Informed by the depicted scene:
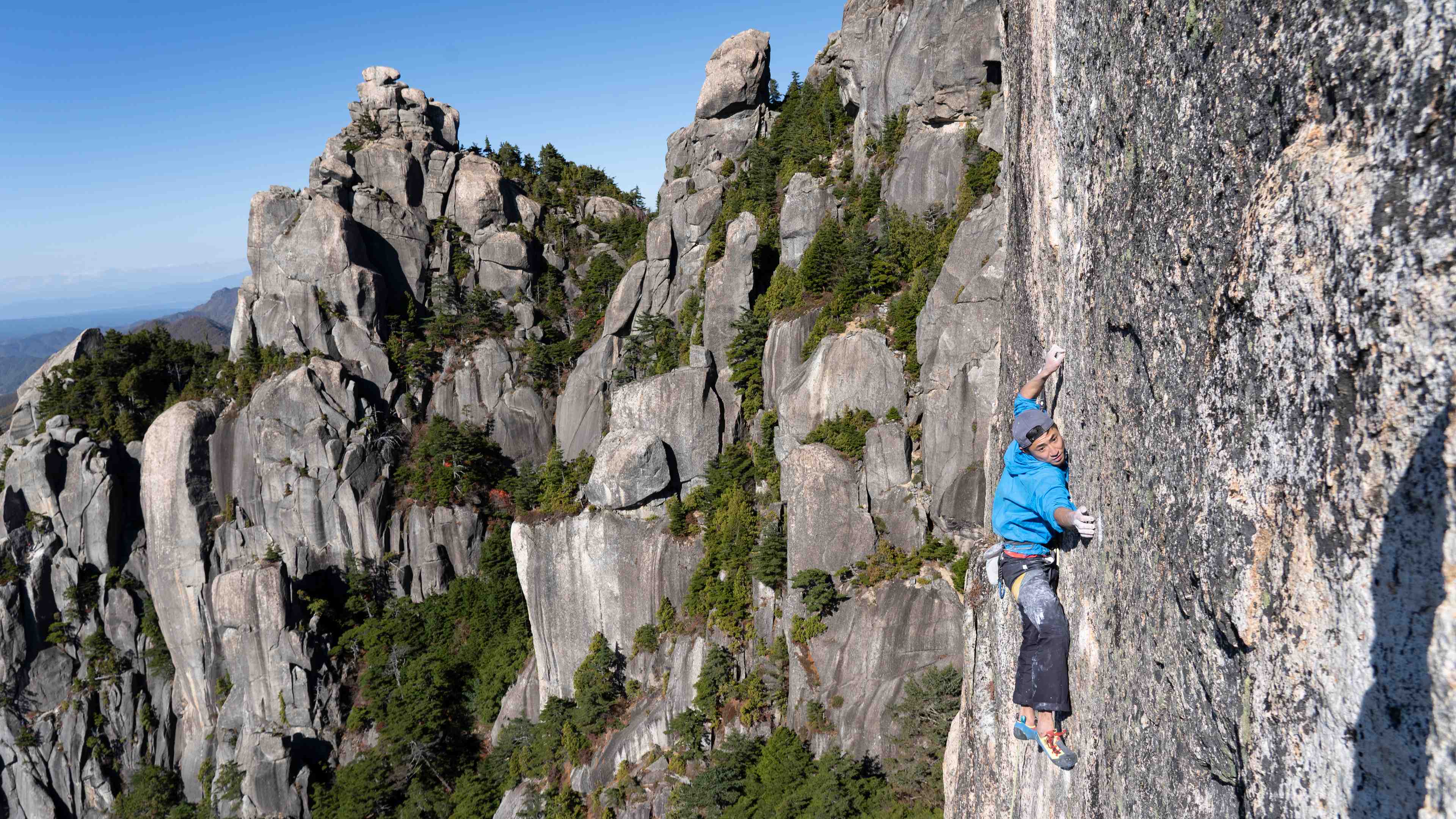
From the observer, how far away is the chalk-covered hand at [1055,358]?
5293 millimetres

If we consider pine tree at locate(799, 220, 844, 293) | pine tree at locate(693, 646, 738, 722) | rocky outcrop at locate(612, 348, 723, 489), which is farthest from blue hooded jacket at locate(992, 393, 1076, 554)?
rocky outcrop at locate(612, 348, 723, 489)

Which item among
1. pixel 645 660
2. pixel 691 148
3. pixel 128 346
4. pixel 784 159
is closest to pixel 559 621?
pixel 645 660

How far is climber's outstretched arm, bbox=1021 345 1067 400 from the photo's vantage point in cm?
530

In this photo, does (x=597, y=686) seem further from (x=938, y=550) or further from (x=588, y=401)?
(x=938, y=550)

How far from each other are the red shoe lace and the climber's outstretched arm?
2.56 metres

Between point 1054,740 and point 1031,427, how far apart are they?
2.20m

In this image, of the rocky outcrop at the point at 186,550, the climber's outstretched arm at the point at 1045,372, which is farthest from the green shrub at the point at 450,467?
the climber's outstretched arm at the point at 1045,372

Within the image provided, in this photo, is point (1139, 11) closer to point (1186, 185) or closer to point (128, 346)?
point (1186, 185)

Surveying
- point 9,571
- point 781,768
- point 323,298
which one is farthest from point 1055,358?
point 9,571

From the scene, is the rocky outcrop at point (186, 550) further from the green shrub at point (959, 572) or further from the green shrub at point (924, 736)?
the green shrub at point (959, 572)

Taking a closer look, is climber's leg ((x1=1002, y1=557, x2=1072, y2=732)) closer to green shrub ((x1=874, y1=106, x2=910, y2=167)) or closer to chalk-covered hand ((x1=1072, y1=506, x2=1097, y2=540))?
chalk-covered hand ((x1=1072, y1=506, x2=1097, y2=540))

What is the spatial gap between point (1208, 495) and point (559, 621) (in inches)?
1215

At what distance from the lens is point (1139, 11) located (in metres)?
3.72

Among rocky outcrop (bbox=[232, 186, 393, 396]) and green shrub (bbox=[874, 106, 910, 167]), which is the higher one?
green shrub (bbox=[874, 106, 910, 167])
